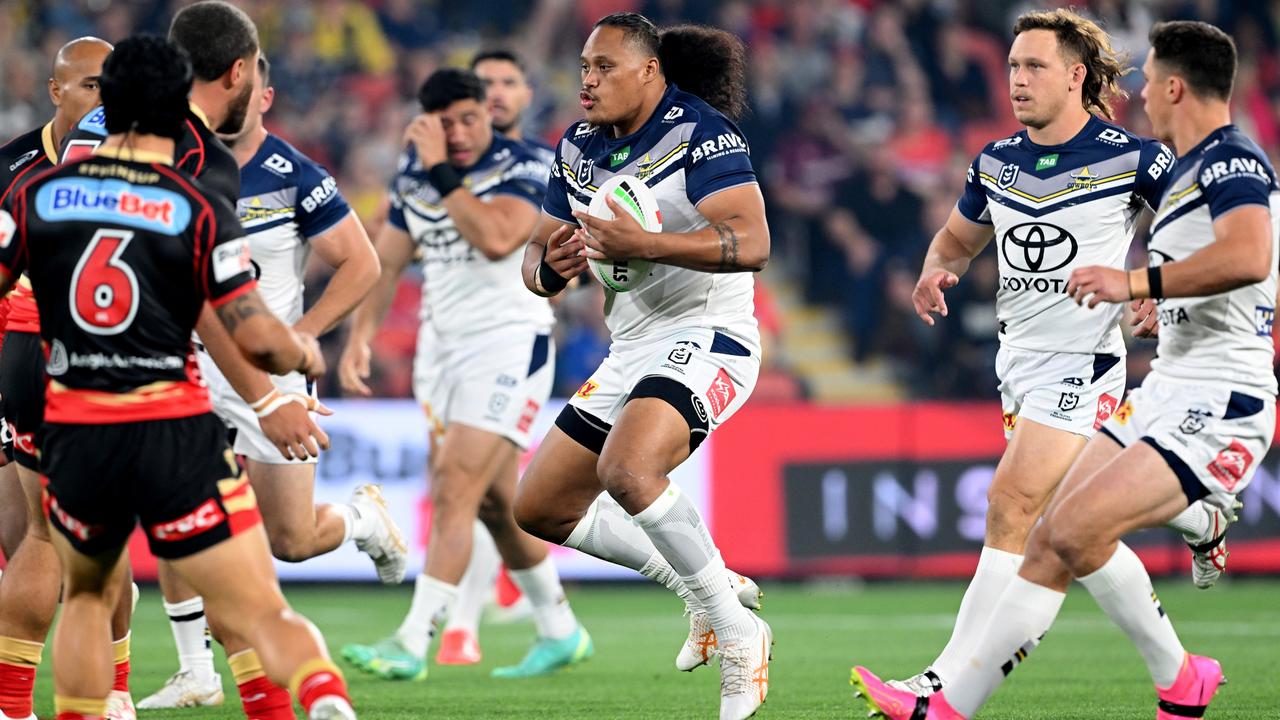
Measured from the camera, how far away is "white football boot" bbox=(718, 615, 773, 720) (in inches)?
239

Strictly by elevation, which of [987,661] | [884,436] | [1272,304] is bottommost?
[884,436]

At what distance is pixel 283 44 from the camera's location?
61.2 ft

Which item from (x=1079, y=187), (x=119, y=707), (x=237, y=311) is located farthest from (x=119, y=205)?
(x=1079, y=187)

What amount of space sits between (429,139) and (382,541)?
2.29m

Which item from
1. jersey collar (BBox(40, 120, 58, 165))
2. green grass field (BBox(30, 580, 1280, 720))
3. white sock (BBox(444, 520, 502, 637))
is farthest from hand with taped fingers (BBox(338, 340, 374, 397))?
jersey collar (BBox(40, 120, 58, 165))

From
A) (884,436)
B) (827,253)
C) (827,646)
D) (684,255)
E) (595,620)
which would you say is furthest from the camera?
(827,253)

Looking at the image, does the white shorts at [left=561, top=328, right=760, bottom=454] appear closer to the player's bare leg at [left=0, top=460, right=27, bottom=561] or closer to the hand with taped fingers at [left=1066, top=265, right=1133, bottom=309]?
the hand with taped fingers at [left=1066, top=265, right=1133, bottom=309]

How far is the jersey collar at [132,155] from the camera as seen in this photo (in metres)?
4.73

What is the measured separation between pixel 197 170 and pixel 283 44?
13.9 metres

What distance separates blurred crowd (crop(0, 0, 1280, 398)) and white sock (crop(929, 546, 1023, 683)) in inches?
363

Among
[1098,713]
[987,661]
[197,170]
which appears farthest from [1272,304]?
[197,170]

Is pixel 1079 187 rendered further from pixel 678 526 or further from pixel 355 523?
pixel 355 523

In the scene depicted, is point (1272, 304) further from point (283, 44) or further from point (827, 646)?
point (283, 44)

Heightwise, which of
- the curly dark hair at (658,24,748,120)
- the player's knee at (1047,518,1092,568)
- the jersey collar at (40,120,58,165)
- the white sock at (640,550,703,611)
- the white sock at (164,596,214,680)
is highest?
the curly dark hair at (658,24,748,120)
